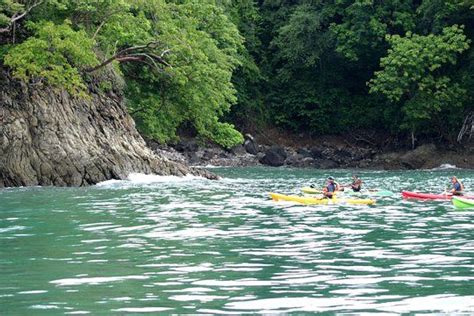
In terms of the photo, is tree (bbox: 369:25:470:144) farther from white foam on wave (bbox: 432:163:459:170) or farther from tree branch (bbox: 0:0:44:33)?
tree branch (bbox: 0:0:44:33)

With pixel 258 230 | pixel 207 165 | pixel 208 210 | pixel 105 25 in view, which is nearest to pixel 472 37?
pixel 207 165

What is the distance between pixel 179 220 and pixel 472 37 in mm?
37136

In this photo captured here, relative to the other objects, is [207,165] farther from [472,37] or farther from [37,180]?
[37,180]

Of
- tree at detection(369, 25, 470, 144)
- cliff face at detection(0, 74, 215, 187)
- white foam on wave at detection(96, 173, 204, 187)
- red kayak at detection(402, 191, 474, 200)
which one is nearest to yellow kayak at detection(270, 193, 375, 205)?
red kayak at detection(402, 191, 474, 200)

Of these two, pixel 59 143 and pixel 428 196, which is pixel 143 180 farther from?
pixel 428 196

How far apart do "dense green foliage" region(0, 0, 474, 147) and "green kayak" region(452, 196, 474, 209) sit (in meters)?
15.0

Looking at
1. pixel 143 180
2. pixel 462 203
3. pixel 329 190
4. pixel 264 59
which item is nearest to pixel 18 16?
pixel 143 180

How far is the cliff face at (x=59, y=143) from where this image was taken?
33.6 metres

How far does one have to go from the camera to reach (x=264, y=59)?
63656mm

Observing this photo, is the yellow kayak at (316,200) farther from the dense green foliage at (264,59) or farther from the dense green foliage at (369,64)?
the dense green foliage at (369,64)

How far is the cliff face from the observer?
110 ft

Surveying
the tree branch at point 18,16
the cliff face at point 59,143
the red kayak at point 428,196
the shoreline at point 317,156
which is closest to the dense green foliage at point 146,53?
the tree branch at point 18,16

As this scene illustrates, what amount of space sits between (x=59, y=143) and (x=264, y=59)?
31141 mm

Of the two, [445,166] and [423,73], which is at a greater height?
[423,73]
